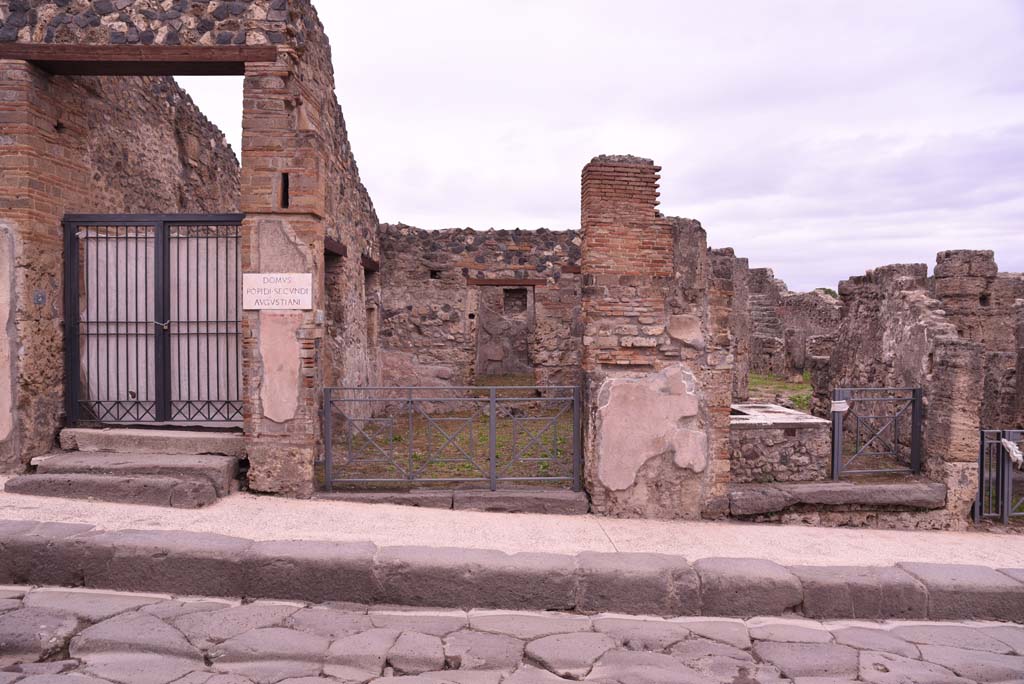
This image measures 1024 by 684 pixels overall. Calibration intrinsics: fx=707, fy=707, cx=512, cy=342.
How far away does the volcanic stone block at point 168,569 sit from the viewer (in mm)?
4691

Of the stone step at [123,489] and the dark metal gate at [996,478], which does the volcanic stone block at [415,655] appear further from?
the dark metal gate at [996,478]

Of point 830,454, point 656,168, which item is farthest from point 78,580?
point 830,454

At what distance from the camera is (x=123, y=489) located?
19.2 feet

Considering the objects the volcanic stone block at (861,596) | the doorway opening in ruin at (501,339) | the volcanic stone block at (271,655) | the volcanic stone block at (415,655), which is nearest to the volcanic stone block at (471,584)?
the volcanic stone block at (415,655)

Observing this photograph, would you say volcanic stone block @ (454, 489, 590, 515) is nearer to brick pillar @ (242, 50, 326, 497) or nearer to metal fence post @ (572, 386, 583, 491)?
metal fence post @ (572, 386, 583, 491)

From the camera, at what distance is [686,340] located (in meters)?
6.32

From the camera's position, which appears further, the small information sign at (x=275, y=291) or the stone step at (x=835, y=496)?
the stone step at (x=835, y=496)

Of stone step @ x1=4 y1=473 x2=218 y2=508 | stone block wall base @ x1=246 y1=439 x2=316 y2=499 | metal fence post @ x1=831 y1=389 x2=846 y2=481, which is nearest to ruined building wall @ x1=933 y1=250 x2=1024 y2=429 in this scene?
metal fence post @ x1=831 y1=389 x2=846 y2=481

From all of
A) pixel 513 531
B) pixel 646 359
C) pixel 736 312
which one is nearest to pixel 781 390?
pixel 736 312

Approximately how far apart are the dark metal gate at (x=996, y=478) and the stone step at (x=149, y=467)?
728 cm

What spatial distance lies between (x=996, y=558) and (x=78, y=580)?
696 cm

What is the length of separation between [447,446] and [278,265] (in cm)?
292

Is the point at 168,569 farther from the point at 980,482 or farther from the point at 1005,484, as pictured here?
the point at 1005,484

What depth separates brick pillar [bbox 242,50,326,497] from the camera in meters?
6.32
